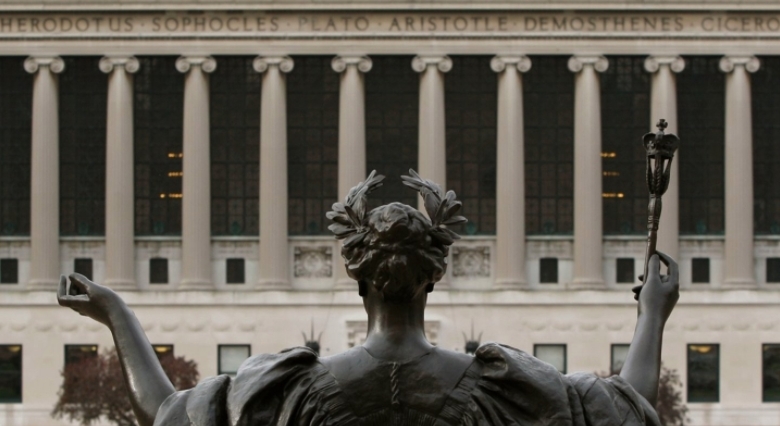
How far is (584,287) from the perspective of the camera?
330ft

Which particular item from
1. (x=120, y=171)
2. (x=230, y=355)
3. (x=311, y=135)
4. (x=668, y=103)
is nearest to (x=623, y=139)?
(x=668, y=103)

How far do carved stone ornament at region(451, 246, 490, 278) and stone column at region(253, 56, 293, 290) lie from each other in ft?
23.8

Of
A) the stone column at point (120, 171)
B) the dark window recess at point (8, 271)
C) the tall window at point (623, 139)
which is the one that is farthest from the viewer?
the dark window recess at point (8, 271)

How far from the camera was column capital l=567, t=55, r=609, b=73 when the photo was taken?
10056 centimetres

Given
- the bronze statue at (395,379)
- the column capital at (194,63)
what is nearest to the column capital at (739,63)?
the column capital at (194,63)

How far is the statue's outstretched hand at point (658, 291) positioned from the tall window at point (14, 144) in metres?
93.7

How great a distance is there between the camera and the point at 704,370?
10081 cm

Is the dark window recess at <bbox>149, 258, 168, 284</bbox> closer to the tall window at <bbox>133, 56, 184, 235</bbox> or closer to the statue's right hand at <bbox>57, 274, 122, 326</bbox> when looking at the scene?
the tall window at <bbox>133, 56, 184, 235</bbox>

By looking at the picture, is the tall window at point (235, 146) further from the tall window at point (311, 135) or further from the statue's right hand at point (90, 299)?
the statue's right hand at point (90, 299)

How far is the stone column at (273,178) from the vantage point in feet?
331

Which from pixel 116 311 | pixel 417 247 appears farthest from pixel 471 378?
pixel 116 311

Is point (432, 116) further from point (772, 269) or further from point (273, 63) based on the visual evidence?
point (772, 269)

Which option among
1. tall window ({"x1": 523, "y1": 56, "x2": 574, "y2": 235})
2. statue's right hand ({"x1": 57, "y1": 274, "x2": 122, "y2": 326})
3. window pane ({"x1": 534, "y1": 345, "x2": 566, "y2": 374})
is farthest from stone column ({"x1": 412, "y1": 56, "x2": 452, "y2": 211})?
statue's right hand ({"x1": 57, "y1": 274, "x2": 122, "y2": 326})

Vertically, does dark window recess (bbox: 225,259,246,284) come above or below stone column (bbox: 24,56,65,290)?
below
